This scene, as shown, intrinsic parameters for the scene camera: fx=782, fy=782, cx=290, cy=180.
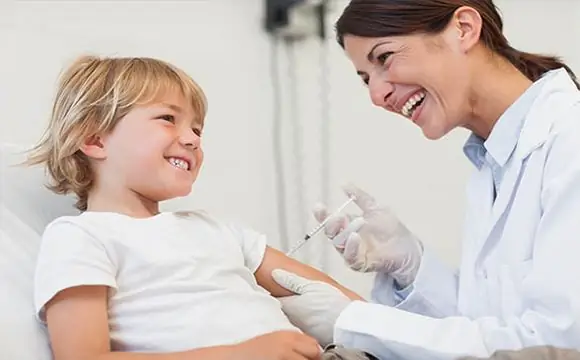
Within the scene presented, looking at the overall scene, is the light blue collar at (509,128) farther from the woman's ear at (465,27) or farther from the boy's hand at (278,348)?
the boy's hand at (278,348)

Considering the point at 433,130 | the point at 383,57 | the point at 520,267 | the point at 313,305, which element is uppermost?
the point at 383,57

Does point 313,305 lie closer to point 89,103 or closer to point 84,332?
point 84,332

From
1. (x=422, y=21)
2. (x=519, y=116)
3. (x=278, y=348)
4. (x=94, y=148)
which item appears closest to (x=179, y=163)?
(x=94, y=148)

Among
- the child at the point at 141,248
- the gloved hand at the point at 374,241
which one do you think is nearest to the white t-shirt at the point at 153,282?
the child at the point at 141,248

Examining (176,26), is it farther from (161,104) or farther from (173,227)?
(173,227)

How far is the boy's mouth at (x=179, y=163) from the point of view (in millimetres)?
1316

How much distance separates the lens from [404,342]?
1128 millimetres

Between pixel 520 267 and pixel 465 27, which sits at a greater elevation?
pixel 465 27

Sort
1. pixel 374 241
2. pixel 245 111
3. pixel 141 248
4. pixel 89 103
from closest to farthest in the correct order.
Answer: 1. pixel 141 248
2. pixel 89 103
3. pixel 374 241
4. pixel 245 111

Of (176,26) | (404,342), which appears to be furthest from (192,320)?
(176,26)

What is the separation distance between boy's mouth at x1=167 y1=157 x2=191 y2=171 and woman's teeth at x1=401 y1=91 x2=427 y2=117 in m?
0.42

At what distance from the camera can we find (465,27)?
1373 millimetres

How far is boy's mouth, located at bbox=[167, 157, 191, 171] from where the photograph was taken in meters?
1.32

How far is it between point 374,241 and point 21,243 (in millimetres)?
704
